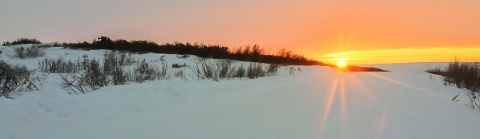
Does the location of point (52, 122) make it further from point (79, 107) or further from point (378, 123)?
point (378, 123)

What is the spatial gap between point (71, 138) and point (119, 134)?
46 centimetres

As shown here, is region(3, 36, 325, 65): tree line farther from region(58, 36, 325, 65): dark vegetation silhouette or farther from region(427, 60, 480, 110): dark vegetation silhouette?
region(427, 60, 480, 110): dark vegetation silhouette

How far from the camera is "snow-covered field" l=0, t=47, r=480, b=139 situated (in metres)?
3.54

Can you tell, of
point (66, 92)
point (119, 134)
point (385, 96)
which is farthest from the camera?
point (385, 96)

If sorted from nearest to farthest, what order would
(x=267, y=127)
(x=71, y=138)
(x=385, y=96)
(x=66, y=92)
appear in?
(x=71, y=138) → (x=267, y=127) → (x=66, y=92) → (x=385, y=96)

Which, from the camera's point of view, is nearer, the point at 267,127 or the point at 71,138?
the point at 71,138

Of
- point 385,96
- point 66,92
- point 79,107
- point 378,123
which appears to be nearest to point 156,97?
point 79,107

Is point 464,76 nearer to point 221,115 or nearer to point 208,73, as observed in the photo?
point 208,73

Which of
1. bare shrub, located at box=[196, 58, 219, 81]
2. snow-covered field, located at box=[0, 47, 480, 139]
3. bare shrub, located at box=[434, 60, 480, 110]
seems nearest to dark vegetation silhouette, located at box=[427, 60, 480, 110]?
bare shrub, located at box=[434, 60, 480, 110]

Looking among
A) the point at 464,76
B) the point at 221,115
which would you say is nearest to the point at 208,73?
the point at 221,115

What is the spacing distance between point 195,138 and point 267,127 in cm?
90

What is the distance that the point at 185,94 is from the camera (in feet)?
18.7

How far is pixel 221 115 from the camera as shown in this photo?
4.47m

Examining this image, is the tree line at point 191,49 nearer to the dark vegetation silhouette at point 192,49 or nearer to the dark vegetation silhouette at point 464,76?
the dark vegetation silhouette at point 192,49
